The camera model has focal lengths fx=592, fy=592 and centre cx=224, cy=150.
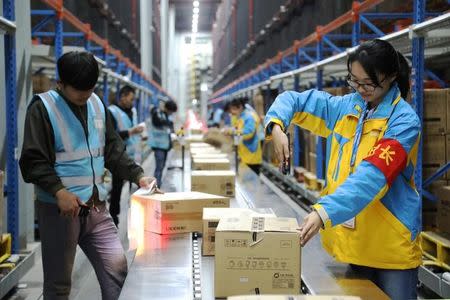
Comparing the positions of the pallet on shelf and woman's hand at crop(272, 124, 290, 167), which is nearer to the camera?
woman's hand at crop(272, 124, 290, 167)

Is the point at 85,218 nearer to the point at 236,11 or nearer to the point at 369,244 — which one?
the point at 369,244

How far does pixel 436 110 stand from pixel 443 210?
2.73ft

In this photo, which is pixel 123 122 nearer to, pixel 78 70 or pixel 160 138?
pixel 160 138

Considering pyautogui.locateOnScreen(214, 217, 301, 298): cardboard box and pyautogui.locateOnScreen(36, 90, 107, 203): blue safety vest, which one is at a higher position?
pyautogui.locateOnScreen(36, 90, 107, 203): blue safety vest

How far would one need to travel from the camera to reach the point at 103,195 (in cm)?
341

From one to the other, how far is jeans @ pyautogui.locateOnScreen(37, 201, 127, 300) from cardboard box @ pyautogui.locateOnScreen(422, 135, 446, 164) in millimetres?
2876

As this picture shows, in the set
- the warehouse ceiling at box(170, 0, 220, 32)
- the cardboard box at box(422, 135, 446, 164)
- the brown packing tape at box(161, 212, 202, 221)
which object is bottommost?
the brown packing tape at box(161, 212, 202, 221)

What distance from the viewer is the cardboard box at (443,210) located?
15.1 ft

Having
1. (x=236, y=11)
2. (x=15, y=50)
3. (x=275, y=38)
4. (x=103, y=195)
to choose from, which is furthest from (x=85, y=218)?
(x=236, y=11)

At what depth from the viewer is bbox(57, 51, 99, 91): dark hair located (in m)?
3.07

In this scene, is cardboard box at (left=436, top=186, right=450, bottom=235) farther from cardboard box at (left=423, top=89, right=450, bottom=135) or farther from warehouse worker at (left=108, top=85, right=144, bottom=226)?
warehouse worker at (left=108, top=85, right=144, bottom=226)

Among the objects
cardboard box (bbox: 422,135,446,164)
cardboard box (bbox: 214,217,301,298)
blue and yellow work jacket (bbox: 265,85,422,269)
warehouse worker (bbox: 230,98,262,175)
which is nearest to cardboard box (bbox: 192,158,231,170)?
cardboard box (bbox: 422,135,446,164)

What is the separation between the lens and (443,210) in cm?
469

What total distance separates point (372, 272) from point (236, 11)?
22197 mm
